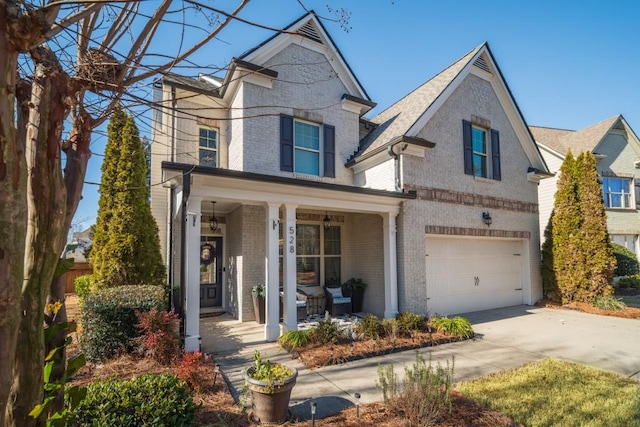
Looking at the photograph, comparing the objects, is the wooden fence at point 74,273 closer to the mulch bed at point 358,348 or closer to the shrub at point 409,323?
the mulch bed at point 358,348

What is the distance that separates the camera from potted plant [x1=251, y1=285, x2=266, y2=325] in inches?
339

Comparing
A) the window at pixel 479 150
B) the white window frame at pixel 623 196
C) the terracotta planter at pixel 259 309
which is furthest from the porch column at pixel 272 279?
the white window frame at pixel 623 196

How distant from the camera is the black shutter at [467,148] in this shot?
10.6 m

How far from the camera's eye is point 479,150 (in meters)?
11.2

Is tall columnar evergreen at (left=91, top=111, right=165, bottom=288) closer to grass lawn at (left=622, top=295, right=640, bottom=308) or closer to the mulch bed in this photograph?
the mulch bed

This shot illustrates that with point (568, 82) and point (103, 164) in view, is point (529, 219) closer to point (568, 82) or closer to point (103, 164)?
point (568, 82)

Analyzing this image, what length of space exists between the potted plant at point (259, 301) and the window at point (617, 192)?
20.3m

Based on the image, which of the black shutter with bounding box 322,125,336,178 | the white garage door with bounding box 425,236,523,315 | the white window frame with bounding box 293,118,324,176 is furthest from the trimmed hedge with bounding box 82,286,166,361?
the white garage door with bounding box 425,236,523,315

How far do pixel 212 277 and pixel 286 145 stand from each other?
487 cm

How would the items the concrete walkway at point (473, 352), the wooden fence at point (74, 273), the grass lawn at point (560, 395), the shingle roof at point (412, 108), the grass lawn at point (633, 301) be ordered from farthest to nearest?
the wooden fence at point (74, 273), the grass lawn at point (633, 301), the shingle roof at point (412, 108), the concrete walkway at point (473, 352), the grass lawn at point (560, 395)

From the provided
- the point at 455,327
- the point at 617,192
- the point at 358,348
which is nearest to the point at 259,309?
the point at 358,348

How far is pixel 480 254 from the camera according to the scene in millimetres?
10945

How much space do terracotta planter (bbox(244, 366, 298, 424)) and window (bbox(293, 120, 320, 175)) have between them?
264 inches

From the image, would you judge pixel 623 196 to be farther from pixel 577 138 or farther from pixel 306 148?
pixel 306 148
